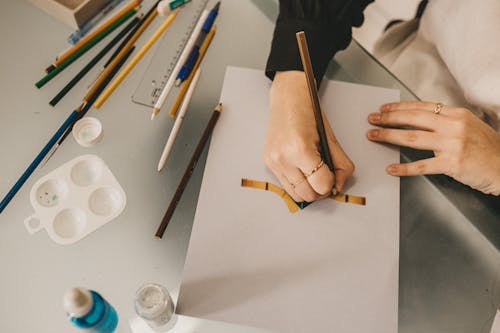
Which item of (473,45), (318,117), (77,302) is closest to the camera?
(77,302)

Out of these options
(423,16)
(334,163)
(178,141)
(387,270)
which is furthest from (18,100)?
(423,16)

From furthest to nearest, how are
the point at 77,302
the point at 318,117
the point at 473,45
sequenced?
the point at 473,45 < the point at 318,117 < the point at 77,302

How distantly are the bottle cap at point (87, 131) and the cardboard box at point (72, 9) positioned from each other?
7.7 inches

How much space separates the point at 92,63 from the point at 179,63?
149 mm

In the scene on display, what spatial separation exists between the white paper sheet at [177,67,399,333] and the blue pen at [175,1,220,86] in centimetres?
11

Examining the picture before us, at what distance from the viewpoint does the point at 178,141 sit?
23.0 inches

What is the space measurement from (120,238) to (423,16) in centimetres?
73

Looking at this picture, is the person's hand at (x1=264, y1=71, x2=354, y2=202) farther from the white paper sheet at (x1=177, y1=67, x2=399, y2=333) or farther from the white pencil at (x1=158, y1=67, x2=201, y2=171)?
the white pencil at (x1=158, y1=67, x2=201, y2=171)

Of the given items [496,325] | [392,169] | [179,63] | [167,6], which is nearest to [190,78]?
[179,63]

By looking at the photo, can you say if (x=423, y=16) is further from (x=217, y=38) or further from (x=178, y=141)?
(x=178, y=141)

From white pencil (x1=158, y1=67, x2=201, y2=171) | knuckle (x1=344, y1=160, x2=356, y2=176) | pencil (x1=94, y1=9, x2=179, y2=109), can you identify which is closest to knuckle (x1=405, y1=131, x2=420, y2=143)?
knuckle (x1=344, y1=160, x2=356, y2=176)

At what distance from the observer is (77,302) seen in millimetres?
373

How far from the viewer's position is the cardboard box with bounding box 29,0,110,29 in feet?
2.08

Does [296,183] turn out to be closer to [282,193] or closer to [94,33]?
[282,193]
